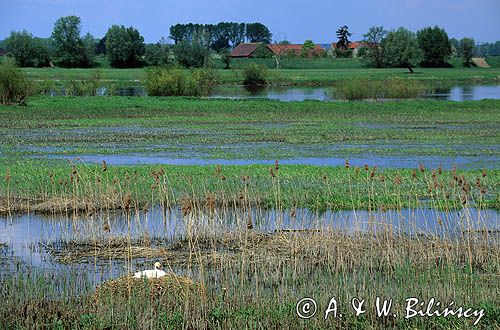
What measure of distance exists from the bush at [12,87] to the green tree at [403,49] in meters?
68.4

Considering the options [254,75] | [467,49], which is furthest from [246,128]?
[467,49]

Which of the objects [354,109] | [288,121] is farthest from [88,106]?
[354,109]

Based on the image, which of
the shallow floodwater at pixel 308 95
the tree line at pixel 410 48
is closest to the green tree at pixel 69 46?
the tree line at pixel 410 48

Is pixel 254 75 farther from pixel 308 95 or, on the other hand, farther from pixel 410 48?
pixel 410 48

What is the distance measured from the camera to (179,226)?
1659 centimetres

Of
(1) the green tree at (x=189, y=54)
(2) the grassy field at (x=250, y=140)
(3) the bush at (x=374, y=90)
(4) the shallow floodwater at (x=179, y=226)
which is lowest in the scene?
(4) the shallow floodwater at (x=179, y=226)

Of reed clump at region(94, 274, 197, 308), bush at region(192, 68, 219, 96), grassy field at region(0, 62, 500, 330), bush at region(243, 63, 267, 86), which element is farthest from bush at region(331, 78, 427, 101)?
reed clump at region(94, 274, 197, 308)

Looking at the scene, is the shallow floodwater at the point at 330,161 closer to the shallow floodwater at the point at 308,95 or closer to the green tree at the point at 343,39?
the shallow floodwater at the point at 308,95

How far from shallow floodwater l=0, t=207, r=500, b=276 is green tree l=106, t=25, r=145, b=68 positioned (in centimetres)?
10218

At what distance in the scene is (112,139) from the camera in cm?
3275

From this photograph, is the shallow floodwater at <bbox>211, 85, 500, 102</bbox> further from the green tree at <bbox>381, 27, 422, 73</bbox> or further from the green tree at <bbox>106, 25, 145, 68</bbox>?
the green tree at <bbox>106, 25, 145, 68</bbox>

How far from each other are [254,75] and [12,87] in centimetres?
3696

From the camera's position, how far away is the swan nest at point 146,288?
11172 mm

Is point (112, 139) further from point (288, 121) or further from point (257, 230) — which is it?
point (257, 230)
